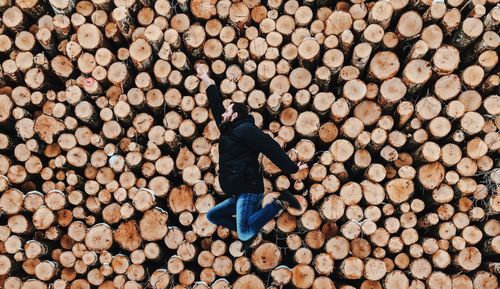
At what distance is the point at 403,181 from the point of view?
11.3 feet

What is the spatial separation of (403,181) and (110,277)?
2.52 meters

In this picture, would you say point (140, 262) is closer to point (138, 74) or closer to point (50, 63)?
point (138, 74)

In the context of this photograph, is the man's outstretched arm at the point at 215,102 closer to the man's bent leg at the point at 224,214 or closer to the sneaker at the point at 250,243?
the man's bent leg at the point at 224,214

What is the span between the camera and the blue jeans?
330 cm

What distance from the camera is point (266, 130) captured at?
3760 millimetres

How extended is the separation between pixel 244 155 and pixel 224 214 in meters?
0.55

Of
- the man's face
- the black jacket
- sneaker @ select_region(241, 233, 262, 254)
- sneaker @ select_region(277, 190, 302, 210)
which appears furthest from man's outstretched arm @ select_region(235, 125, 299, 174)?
sneaker @ select_region(241, 233, 262, 254)

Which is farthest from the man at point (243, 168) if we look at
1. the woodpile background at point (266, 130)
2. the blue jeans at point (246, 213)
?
the woodpile background at point (266, 130)

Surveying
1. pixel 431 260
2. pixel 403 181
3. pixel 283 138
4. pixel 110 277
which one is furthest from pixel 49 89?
pixel 431 260

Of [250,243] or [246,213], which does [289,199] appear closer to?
[246,213]

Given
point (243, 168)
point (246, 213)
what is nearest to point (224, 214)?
point (246, 213)

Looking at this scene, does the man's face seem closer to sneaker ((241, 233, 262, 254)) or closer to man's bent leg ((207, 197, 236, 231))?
man's bent leg ((207, 197, 236, 231))

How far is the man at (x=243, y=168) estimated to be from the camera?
123 inches

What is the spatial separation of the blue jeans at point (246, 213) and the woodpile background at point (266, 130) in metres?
0.12
